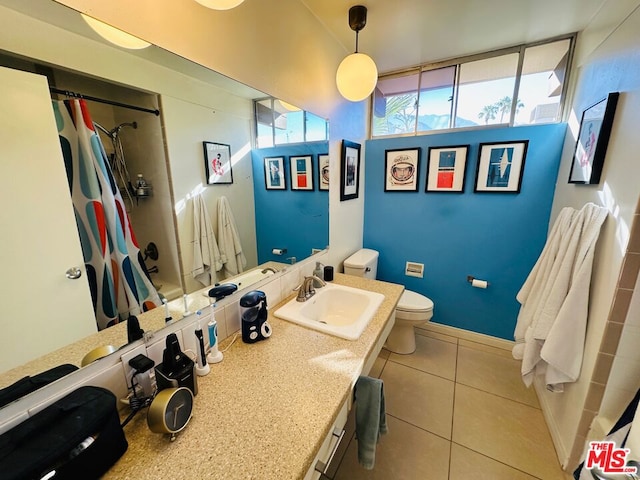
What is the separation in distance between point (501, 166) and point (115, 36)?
2.34 m

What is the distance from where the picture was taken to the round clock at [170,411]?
0.64 metres

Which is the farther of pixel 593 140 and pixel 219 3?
pixel 593 140

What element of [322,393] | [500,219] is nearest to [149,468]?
[322,393]

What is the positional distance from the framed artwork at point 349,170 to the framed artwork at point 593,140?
1.41 m

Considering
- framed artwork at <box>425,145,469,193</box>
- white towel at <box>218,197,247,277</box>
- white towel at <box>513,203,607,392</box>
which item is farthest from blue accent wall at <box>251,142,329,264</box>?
white towel at <box>513,203,607,392</box>

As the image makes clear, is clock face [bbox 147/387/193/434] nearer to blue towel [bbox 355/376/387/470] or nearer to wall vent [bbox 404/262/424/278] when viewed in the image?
blue towel [bbox 355/376/387/470]

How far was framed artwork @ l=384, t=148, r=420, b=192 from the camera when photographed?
2234mm

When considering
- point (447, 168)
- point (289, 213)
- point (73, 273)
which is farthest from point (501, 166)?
point (73, 273)

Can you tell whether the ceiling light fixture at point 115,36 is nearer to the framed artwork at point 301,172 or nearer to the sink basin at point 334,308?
the framed artwork at point 301,172

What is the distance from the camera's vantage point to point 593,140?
1.33 m

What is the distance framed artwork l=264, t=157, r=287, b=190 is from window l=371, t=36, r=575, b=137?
1.35 m

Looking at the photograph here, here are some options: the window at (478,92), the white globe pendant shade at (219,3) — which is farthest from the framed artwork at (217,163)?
the window at (478,92)

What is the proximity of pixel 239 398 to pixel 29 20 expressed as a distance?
1142 millimetres

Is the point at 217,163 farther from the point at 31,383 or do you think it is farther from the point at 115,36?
the point at 31,383
